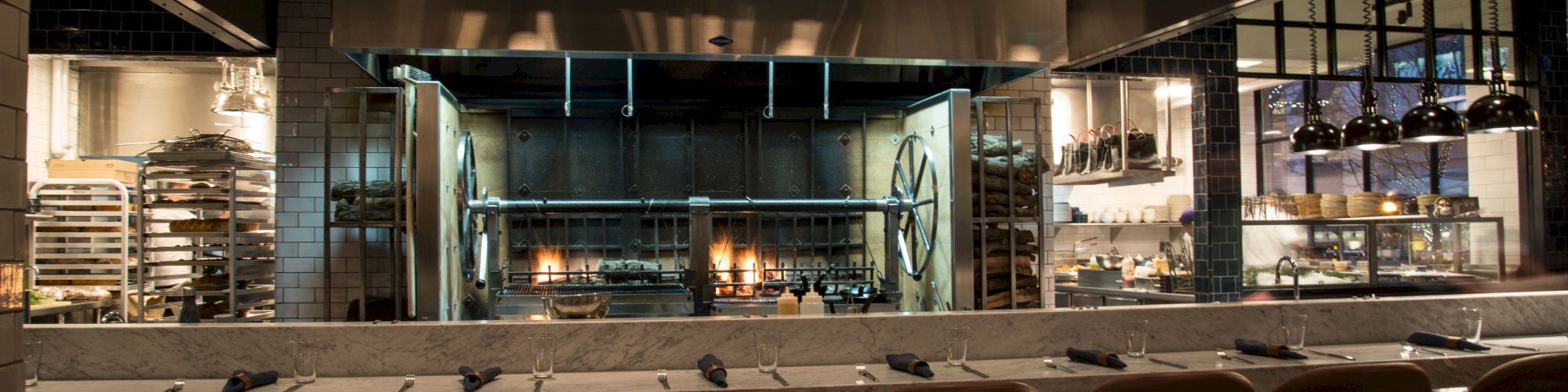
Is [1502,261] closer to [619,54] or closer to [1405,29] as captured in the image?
[1405,29]

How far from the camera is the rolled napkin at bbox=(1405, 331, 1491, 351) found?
12.2 feet

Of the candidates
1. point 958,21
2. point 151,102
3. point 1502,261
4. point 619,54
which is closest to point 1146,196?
point 1502,261

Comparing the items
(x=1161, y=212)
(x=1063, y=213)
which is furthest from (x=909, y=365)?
(x=1161, y=212)

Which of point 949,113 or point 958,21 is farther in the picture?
point 949,113

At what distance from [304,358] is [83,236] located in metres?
4.64

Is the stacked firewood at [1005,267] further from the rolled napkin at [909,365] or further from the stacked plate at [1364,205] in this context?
the stacked plate at [1364,205]

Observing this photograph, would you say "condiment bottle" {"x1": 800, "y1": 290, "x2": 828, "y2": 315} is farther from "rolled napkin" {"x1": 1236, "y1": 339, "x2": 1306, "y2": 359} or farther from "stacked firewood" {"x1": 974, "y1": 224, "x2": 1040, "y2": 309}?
"rolled napkin" {"x1": 1236, "y1": 339, "x2": 1306, "y2": 359}

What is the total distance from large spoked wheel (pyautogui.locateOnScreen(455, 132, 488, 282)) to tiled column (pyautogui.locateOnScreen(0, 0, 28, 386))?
9.59 feet

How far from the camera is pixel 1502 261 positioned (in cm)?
741

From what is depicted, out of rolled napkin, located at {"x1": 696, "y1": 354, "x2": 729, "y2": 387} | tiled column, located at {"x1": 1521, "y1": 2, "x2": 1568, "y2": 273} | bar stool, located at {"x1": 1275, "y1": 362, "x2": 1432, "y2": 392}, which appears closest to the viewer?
bar stool, located at {"x1": 1275, "y1": 362, "x2": 1432, "y2": 392}

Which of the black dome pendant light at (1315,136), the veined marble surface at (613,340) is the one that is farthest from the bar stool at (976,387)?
the black dome pendant light at (1315,136)

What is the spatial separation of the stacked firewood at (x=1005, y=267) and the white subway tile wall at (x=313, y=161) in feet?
10.7

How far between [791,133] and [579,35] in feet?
6.97

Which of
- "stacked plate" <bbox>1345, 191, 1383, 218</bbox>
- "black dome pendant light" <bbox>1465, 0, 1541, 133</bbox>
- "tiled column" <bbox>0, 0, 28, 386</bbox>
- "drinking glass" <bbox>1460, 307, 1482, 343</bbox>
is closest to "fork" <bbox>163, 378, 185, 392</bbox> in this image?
"tiled column" <bbox>0, 0, 28, 386</bbox>
